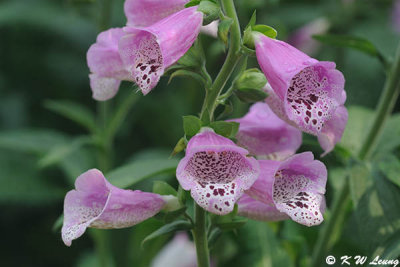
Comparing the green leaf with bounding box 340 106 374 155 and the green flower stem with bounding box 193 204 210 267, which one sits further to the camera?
the green leaf with bounding box 340 106 374 155

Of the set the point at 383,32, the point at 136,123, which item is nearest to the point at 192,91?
the point at 136,123

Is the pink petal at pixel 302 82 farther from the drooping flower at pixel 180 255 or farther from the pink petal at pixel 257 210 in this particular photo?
the drooping flower at pixel 180 255

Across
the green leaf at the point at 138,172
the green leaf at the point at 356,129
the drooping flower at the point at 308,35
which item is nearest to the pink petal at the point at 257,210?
the green leaf at the point at 138,172

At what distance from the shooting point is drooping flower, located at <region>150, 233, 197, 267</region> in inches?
72.6

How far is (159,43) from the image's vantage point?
2.76 feet

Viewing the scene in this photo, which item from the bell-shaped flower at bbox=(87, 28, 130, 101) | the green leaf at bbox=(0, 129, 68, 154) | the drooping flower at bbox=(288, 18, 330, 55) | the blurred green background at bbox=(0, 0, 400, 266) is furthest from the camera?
the drooping flower at bbox=(288, 18, 330, 55)

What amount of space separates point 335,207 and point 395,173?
0.17 metres

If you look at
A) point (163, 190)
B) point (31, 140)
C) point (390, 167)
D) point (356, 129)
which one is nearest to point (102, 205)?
point (163, 190)

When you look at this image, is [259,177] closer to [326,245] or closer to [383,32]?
[326,245]

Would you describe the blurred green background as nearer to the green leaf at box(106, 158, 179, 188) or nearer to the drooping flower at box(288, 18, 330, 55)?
the drooping flower at box(288, 18, 330, 55)

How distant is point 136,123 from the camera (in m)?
2.57

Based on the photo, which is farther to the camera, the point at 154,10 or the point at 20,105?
the point at 20,105

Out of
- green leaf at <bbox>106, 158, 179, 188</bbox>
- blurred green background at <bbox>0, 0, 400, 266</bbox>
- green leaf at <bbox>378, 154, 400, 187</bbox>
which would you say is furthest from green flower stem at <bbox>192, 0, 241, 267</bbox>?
blurred green background at <bbox>0, 0, 400, 266</bbox>

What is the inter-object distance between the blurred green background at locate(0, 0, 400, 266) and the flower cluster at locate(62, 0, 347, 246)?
576 millimetres
